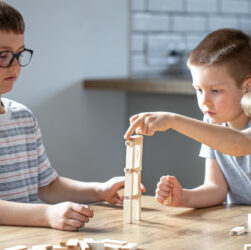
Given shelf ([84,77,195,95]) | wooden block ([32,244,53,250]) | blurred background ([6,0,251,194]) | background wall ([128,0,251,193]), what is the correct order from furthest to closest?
background wall ([128,0,251,193]) < blurred background ([6,0,251,194]) < shelf ([84,77,195,95]) < wooden block ([32,244,53,250])

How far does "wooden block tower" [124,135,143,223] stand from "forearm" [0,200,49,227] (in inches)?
8.0

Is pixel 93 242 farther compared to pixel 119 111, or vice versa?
pixel 119 111

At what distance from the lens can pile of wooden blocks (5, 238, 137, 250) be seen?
1.10 meters

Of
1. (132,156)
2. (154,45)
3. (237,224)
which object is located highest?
(154,45)

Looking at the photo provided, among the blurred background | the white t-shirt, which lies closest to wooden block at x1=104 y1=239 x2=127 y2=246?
the white t-shirt

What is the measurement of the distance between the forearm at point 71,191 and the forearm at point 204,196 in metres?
0.27

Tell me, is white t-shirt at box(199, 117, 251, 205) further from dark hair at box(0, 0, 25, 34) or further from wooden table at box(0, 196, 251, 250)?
dark hair at box(0, 0, 25, 34)

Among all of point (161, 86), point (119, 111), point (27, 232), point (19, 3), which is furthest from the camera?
point (119, 111)

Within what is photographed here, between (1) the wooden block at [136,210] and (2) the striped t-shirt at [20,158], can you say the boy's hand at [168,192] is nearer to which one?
(1) the wooden block at [136,210]

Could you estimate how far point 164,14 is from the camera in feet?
11.9

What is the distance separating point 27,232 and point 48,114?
178 cm

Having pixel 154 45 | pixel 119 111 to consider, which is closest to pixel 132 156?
pixel 119 111

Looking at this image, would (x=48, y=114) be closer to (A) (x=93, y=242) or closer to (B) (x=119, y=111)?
(B) (x=119, y=111)

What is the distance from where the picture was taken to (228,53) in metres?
1.70
